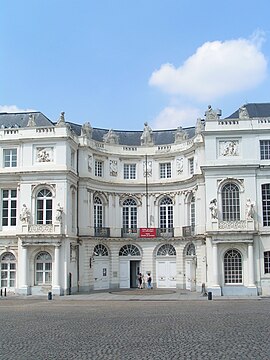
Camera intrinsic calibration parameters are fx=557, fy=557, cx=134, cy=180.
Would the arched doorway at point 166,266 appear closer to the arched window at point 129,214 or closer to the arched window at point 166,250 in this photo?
the arched window at point 166,250

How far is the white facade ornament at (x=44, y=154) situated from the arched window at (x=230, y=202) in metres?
13.4

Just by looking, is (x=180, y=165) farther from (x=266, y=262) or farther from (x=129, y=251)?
(x=266, y=262)

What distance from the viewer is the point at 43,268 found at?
4209cm

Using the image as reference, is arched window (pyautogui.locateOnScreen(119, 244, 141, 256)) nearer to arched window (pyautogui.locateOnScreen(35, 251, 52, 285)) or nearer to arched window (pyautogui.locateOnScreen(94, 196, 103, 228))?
arched window (pyautogui.locateOnScreen(94, 196, 103, 228))

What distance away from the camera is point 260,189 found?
40031 mm

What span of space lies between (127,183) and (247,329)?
30209 mm

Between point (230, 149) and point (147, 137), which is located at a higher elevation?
point (147, 137)

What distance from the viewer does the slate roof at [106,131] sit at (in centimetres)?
4725

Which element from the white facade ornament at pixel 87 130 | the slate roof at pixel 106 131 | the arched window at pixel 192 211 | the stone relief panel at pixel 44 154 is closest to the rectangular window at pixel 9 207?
the stone relief panel at pixel 44 154

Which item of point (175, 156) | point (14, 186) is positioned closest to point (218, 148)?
point (175, 156)

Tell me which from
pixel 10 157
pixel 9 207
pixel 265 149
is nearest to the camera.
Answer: pixel 265 149

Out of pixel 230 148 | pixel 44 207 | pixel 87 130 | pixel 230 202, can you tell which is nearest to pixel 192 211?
pixel 230 202

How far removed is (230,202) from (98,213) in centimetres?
1245

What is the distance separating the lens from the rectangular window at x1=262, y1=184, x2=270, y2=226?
3981 centimetres
